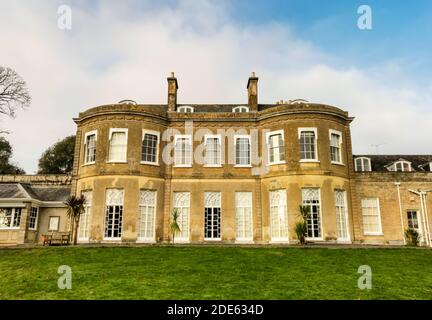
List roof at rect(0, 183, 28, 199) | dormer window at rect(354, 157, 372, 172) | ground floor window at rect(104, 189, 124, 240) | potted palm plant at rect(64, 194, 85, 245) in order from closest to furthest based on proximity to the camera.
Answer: potted palm plant at rect(64, 194, 85, 245) → ground floor window at rect(104, 189, 124, 240) → roof at rect(0, 183, 28, 199) → dormer window at rect(354, 157, 372, 172)

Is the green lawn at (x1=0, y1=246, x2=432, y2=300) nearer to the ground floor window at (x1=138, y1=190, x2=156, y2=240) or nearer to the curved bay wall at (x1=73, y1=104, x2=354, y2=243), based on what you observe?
the ground floor window at (x1=138, y1=190, x2=156, y2=240)

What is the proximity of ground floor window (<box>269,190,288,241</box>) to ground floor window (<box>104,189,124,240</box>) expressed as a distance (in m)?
9.51

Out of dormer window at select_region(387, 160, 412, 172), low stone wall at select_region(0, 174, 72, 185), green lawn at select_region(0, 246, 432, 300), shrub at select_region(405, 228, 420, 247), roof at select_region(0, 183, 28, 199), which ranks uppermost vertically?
dormer window at select_region(387, 160, 412, 172)

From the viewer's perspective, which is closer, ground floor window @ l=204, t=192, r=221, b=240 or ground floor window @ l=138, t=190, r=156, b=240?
ground floor window @ l=138, t=190, r=156, b=240

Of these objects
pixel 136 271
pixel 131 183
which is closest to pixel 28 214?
pixel 131 183

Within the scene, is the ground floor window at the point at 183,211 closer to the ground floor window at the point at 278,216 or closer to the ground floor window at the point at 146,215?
the ground floor window at the point at 146,215

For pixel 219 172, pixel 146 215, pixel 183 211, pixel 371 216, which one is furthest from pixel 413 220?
pixel 146 215

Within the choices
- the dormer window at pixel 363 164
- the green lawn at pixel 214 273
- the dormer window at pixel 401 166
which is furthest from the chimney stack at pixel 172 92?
the dormer window at pixel 401 166

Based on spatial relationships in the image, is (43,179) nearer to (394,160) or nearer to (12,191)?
(12,191)

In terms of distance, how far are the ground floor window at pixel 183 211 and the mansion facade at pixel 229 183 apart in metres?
0.07

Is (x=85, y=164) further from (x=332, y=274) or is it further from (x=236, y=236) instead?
(x=332, y=274)

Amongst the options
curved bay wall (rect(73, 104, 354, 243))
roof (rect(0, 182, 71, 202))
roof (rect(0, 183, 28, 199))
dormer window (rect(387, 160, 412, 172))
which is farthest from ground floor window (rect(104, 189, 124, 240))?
dormer window (rect(387, 160, 412, 172))

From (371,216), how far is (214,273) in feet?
56.4

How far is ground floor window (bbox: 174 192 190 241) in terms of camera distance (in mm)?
22750
